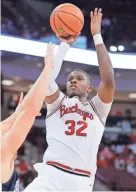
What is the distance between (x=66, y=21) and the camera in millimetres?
3307

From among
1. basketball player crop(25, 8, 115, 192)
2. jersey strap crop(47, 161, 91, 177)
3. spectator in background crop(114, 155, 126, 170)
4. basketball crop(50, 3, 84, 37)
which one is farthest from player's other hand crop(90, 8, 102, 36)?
spectator in background crop(114, 155, 126, 170)

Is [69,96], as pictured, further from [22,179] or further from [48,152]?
[22,179]

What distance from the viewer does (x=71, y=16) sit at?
11.0ft

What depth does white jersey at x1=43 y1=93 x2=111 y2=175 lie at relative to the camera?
3.13m

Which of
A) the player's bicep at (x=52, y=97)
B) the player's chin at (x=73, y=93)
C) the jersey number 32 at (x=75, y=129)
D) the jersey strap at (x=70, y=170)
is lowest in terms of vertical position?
the jersey strap at (x=70, y=170)

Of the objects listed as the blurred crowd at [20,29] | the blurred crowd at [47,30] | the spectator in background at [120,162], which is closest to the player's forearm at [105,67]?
the blurred crowd at [47,30]

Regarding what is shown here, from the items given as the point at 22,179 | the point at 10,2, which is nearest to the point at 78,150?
the point at 22,179

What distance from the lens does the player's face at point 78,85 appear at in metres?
3.40

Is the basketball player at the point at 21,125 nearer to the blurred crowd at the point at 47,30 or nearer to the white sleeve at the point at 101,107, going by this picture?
the white sleeve at the point at 101,107

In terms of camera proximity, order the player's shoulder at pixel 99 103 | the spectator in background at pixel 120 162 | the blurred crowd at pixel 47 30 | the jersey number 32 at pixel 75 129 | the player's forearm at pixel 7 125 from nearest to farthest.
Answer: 1. the player's forearm at pixel 7 125
2. the jersey number 32 at pixel 75 129
3. the player's shoulder at pixel 99 103
4. the spectator in background at pixel 120 162
5. the blurred crowd at pixel 47 30

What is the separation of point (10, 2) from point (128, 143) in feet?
13.7

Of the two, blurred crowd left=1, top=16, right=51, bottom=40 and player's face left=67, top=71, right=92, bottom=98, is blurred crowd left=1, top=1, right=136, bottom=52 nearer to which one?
blurred crowd left=1, top=16, right=51, bottom=40

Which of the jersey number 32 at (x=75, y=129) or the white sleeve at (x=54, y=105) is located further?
the white sleeve at (x=54, y=105)

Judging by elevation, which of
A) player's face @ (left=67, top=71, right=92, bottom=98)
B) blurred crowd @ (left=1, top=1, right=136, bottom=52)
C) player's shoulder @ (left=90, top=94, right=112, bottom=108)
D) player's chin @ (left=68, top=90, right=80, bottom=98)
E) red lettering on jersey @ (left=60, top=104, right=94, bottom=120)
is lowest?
red lettering on jersey @ (left=60, top=104, right=94, bottom=120)
